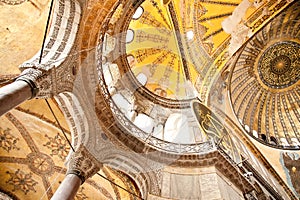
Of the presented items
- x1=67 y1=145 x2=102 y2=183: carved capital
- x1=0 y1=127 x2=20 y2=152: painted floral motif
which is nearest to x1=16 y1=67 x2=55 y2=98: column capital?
x1=67 y1=145 x2=102 y2=183: carved capital

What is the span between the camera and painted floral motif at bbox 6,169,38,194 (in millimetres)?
8047

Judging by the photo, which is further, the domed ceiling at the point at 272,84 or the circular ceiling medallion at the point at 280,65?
the circular ceiling medallion at the point at 280,65

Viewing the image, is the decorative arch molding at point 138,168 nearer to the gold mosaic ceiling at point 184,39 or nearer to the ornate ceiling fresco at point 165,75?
the ornate ceiling fresco at point 165,75

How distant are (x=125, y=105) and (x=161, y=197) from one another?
372 cm

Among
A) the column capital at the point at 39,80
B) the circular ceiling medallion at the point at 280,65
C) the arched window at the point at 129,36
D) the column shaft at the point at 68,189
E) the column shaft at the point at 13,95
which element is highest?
the circular ceiling medallion at the point at 280,65

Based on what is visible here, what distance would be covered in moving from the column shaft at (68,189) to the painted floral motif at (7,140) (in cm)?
325

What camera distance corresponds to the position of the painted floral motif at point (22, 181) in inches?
317

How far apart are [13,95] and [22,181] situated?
5009 mm

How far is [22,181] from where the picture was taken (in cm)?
812

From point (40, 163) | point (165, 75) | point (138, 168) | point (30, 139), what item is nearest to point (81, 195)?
point (40, 163)

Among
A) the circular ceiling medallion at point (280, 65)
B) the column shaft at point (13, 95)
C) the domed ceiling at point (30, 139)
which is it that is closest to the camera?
the column shaft at point (13, 95)

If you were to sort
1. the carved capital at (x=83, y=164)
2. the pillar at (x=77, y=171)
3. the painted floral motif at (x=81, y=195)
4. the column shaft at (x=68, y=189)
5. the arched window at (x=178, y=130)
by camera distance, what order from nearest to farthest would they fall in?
the column shaft at (x=68, y=189) < the pillar at (x=77, y=171) < the carved capital at (x=83, y=164) < the painted floral motif at (x=81, y=195) < the arched window at (x=178, y=130)

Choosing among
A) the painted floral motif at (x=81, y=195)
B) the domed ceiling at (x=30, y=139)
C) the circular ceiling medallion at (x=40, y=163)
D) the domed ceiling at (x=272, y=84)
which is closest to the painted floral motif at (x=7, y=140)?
the domed ceiling at (x=30, y=139)

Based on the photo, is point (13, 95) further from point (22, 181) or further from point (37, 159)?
point (22, 181)
